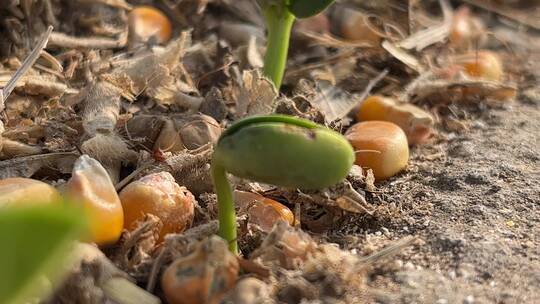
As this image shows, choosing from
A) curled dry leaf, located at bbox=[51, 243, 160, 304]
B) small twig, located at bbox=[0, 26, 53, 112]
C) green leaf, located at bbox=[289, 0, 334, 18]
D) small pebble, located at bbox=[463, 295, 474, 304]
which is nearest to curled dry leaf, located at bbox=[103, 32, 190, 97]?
small twig, located at bbox=[0, 26, 53, 112]

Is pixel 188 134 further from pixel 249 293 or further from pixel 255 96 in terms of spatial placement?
Answer: pixel 249 293

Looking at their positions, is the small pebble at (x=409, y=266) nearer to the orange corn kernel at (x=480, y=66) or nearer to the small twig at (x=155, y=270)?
the small twig at (x=155, y=270)

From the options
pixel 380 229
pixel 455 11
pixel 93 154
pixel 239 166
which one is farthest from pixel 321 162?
pixel 455 11

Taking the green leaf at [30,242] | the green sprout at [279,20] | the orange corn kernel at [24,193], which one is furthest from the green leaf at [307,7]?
the green leaf at [30,242]

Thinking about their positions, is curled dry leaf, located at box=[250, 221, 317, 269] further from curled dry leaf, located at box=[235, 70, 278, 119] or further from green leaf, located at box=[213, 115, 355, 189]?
curled dry leaf, located at box=[235, 70, 278, 119]


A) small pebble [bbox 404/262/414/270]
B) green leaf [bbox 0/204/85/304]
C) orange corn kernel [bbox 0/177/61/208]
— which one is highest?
green leaf [bbox 0/204/85/304]

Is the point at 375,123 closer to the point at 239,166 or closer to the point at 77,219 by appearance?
the point at 239,166
